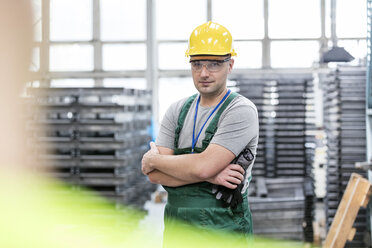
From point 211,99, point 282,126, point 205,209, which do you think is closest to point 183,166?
point 205,209

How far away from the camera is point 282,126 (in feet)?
24.0

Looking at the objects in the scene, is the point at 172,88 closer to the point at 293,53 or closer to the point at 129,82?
the point at 129,82

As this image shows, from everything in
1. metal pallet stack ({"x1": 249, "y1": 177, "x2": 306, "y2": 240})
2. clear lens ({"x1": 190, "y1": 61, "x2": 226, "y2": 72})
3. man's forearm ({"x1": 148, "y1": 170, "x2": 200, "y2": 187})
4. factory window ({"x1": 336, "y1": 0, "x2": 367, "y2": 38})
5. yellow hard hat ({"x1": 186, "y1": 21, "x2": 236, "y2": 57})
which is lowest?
metal pallet stack ({"x1": 249, "y1": 177, "x2": 306, "y2": 240})

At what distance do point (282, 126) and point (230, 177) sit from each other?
212 inches

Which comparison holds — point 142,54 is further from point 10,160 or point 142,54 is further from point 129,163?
point 10,160

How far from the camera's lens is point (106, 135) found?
637 centimetres

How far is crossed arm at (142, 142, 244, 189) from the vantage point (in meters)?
2.09

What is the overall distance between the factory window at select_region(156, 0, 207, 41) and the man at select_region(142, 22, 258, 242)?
9377 mm

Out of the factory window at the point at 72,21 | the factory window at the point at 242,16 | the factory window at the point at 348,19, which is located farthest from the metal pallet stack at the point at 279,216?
the factory window at the point at 72,21

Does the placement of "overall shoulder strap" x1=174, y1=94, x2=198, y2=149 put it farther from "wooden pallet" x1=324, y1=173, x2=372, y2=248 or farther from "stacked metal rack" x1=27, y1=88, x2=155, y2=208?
"stacked metal rack" x1=27, y1=88, x2=155, y2=208

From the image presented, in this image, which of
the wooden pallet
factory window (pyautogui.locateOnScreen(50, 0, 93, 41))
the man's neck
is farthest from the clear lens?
factory window (pyautogui.locateOnScreen(50, 0, 93, 41))

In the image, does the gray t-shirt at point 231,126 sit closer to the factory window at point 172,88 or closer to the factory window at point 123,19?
the factory window at point 172,88

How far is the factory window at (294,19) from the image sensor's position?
11.1 metres

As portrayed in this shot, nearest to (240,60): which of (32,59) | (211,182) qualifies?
(211,182)
